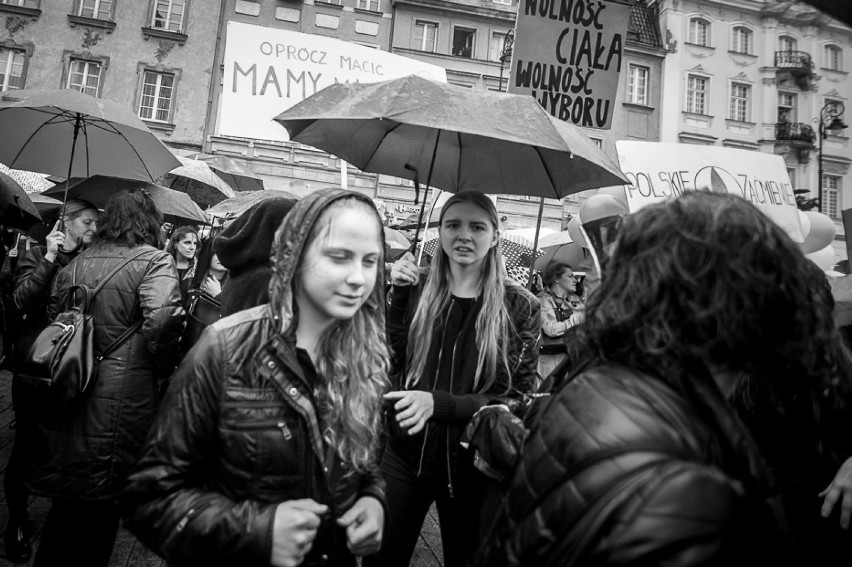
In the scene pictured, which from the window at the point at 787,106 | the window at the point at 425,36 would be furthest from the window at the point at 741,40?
the window at the point at 425,36

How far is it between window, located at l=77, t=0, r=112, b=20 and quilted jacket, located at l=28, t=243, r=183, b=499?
21.4 meters

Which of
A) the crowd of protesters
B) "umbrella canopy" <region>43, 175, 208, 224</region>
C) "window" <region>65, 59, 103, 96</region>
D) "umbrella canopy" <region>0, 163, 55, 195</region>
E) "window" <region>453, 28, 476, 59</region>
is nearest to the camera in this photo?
the crowd of protesters

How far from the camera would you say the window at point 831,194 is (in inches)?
1070

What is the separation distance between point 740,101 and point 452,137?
1152 inches

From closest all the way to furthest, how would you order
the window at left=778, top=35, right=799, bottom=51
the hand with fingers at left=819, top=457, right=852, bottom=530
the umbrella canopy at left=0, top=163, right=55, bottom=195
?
the hand with fingers at left=819, top=457, right=852, bottom=530 → the umbrella canopy at left=0, top=163, right=55, bottom=195 → the window at left=778, top=35, right=799, bottom=51

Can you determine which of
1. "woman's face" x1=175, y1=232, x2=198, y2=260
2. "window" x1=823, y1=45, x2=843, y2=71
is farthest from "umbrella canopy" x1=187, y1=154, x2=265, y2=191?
"window" x1=823, y1=45, x2=843, y2=71

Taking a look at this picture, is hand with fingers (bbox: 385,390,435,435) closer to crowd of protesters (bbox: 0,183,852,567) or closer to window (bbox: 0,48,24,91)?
crowd of protesters (bbox: 0,183,852,567)

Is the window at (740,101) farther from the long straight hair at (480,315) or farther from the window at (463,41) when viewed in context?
the long straight hair at (480,315)

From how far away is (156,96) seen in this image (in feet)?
63.2

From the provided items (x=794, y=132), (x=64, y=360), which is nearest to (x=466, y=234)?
(x=64, y=360)

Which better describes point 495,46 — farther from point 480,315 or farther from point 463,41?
point 480,315

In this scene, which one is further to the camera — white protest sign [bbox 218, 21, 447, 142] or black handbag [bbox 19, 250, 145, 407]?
white protest sign [bbox 218, 21, 447, 142]

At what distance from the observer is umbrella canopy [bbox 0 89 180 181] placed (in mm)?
4293

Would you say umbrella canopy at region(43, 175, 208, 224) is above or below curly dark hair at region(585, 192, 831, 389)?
above
